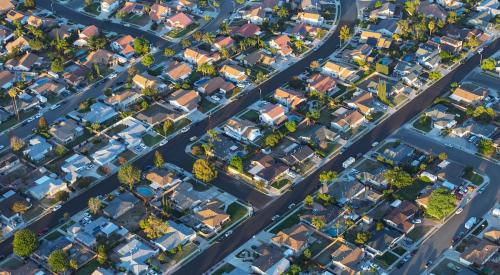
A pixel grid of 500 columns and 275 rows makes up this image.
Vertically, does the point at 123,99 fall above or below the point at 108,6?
below

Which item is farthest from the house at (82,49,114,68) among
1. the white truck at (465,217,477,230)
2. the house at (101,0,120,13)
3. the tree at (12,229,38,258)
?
the white truck at (465,217,477,230)

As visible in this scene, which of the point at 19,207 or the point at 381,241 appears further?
the point at 19,207

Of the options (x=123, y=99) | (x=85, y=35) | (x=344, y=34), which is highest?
(x=344, y=34)

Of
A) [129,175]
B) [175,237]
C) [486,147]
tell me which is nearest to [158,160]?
[129,175]

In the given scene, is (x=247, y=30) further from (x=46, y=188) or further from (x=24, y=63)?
(x=46, y=188)

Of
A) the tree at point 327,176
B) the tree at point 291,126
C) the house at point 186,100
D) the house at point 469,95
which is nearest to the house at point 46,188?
the house at point 186,100

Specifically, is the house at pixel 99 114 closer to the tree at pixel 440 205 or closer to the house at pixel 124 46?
the house at pixel 124 46

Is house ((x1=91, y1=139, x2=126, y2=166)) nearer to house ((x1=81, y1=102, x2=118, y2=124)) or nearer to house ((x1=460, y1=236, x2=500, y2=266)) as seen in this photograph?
house ((x1=81, y1=102, x2=118, y2=124))
